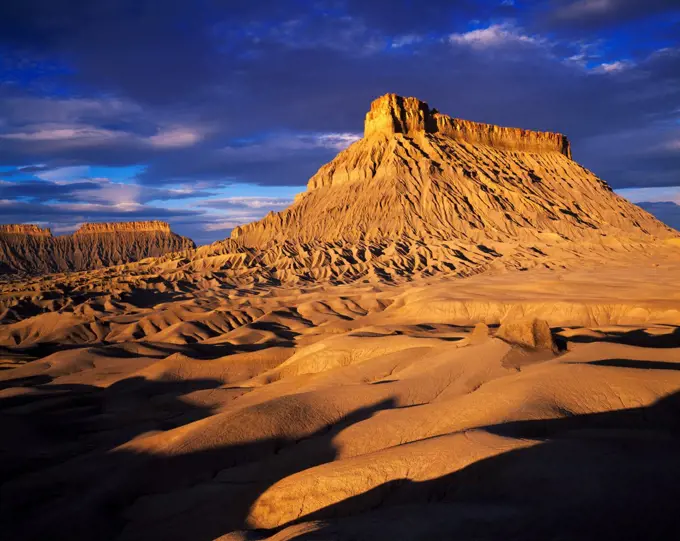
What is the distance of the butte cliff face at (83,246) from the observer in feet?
421

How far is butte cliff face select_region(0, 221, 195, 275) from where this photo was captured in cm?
12838

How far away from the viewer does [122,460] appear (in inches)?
428

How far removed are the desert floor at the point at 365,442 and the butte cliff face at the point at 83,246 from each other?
121m

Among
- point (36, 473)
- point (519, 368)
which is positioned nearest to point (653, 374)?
point (519, 368)

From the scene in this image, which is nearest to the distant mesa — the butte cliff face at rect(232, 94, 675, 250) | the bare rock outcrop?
the butte cliff face at rect(232, 94, 675, 250)

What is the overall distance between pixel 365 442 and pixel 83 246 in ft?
482

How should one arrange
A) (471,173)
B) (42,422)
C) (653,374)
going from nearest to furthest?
(653,374)
(42,422)
(471,173)

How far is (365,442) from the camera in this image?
9609 mm

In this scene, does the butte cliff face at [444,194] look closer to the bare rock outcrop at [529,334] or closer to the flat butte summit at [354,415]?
the flat butte summit at [354,415]

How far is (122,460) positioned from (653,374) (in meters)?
10.4

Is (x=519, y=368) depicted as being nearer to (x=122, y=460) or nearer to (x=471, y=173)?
(x=122, y=460)

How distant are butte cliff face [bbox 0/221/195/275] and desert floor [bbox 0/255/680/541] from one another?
12127cm

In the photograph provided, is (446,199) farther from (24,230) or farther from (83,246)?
(24,230)

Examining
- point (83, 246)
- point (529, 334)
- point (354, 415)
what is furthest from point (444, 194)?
point (83, 246)
